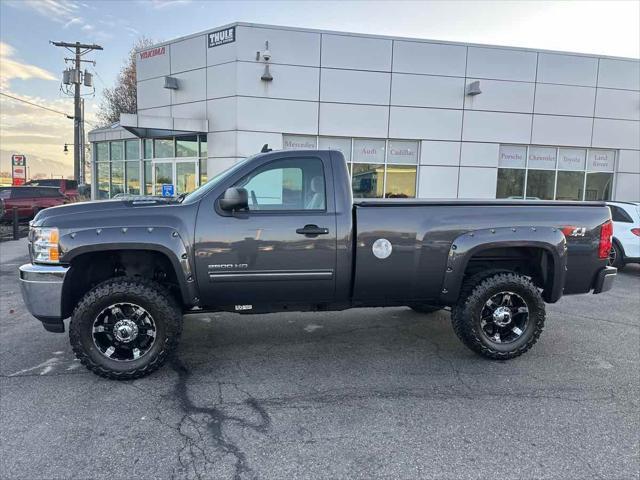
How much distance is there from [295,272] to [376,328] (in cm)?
190

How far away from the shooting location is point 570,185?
17.0 m

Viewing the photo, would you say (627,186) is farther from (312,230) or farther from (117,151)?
(117,151)

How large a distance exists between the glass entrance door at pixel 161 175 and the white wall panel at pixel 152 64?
3367mm

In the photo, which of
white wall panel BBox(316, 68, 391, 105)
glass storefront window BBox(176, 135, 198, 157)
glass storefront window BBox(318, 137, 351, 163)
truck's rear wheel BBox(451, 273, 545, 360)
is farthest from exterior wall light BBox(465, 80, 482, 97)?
truck's rear wheel BBox(451, 273, 545, 360)

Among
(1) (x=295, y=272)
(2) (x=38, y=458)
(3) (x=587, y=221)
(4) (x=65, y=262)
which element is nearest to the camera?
(2) (x=38, y=458)

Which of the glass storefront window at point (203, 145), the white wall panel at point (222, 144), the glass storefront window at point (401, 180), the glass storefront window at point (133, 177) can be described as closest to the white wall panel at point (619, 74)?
the glass storefront window at point (401, 180)

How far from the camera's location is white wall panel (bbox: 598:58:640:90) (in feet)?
52.6

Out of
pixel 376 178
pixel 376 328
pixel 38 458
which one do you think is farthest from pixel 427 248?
pixel 376 178

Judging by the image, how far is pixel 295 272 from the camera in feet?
13.0

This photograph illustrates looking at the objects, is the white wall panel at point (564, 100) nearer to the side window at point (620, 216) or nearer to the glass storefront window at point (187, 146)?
the side window at point (620, 216)

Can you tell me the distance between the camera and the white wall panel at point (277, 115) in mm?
14445

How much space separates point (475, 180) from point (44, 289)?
14675mm

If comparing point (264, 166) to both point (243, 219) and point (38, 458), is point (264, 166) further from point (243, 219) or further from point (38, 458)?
point (38, 458)

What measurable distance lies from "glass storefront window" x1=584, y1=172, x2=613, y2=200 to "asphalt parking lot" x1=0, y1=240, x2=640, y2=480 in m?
14.0
